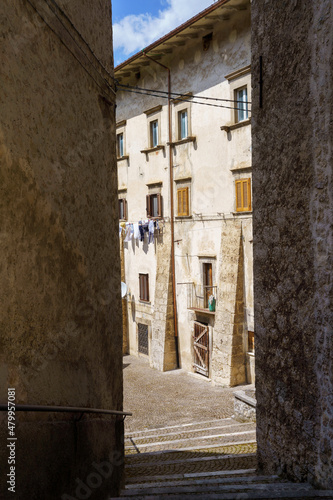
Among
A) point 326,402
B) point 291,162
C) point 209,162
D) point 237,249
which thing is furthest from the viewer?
point 209,162

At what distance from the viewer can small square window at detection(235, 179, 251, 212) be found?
16031 mm

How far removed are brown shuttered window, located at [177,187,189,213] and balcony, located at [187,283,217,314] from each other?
9.59 feet

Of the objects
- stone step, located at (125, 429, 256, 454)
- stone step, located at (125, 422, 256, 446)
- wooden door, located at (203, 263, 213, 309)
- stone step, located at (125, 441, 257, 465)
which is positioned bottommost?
stone step, located at (125, 422, 256, 446)

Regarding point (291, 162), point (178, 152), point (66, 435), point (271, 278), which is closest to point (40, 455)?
point (66, 435)

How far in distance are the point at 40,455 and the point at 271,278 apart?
3432 millimetres

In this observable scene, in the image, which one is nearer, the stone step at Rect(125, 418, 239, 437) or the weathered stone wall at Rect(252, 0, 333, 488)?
the weathered stone wall at Rect(252, 0, 333, 488)

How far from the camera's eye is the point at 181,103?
18.9 m

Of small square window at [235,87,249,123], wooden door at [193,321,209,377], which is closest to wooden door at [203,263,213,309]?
wooden door at [193,321,209,377]

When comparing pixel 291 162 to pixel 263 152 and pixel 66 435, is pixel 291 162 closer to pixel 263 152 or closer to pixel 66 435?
pixel 263 152

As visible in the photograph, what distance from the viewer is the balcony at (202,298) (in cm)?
1750

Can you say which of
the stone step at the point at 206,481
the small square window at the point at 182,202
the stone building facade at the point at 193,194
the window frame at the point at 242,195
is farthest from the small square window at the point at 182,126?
the stone step at the point at 206,481

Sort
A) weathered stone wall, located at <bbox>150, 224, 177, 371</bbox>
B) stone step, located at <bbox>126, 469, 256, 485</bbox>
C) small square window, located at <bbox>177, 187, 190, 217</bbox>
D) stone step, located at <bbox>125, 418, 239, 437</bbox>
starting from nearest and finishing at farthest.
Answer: stone step, located at <bbox>126, 469, 256, 485</bbox> → stone step, located at <bbox>125, 418, 239, 437</bbox> → small square window, located at <bbox>177, 187, 190, 217</bbox> → weathered stone wall, located at <bbox>150, 224, 177, 371</bbox>

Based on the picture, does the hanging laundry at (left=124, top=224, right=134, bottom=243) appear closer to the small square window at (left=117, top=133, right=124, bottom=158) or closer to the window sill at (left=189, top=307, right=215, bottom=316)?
the small square window at (left=117, top=133, right=124, bottom=158)

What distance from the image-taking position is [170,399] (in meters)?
15.9
